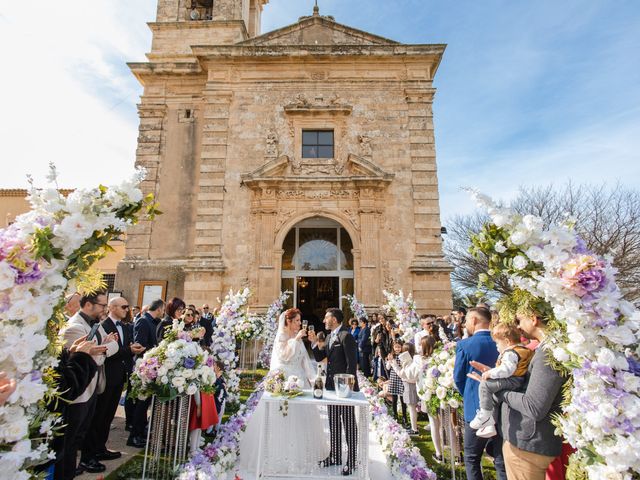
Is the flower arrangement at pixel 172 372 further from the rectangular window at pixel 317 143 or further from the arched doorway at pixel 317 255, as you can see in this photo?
the rectangular window at pixel 317 143

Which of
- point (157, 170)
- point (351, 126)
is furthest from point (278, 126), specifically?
point (157, 170)

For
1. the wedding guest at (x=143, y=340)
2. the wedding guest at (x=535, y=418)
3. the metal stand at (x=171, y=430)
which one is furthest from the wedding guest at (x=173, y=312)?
the wedding guest at (x=535, y=418)

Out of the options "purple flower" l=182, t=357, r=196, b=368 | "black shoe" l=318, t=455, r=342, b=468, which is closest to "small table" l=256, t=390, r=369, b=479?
"black shoe" l=318, t=455, r=342, b=468

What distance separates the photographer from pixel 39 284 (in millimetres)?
2318

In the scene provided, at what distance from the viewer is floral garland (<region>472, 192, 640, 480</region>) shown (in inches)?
86.8

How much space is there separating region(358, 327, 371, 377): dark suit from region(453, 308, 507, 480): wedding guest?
262 inches

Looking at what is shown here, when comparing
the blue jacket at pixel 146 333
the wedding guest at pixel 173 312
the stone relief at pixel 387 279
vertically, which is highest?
the stone relief at pixel 387 279

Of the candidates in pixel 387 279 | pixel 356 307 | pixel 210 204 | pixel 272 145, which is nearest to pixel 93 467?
pixel 356 307

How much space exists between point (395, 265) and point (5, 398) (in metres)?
12.7

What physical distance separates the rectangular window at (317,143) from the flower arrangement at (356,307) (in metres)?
5.81

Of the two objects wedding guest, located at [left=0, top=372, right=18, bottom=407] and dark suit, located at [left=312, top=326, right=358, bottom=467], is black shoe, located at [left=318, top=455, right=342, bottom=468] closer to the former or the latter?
dark suit, located at [left=312, top=326, right=358, bottom=467]

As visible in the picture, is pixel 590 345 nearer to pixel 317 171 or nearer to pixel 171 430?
pixel 171 430

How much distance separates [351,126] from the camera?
15.1 meters

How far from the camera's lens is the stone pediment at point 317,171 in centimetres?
1422
